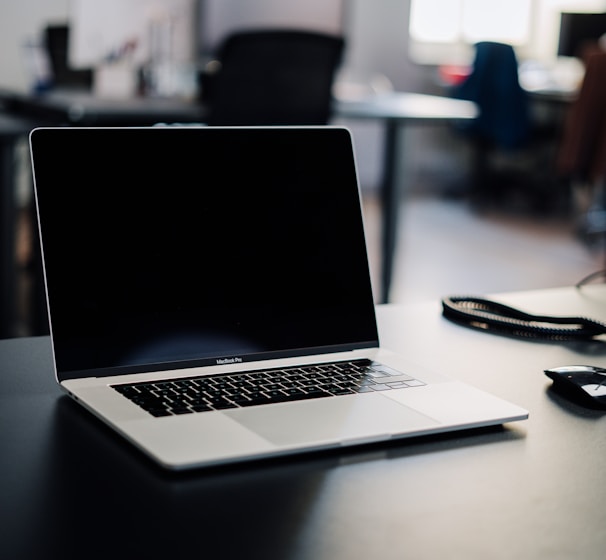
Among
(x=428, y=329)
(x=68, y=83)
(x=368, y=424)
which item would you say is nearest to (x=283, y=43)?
(x=68, y=83)

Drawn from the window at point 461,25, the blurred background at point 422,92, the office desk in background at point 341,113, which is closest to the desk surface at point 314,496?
the blurred background at point 422,92

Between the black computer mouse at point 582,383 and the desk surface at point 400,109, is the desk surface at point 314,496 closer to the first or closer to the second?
the black computer mouse at point 582,383

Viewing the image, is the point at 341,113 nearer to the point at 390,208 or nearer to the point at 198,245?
the point at 390,208

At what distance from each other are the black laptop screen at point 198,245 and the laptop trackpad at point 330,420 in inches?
4.9

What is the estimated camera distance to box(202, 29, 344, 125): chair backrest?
277 centimetres

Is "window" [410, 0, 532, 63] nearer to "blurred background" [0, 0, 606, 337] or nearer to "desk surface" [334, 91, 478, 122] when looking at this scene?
"blurred background" [0, 0, 606, 337]

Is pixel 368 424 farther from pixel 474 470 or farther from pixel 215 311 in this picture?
pixel 215 311

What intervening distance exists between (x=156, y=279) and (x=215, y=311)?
0.06 m

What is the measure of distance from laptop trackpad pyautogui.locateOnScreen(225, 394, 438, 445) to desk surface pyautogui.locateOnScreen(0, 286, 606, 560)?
0.05 feet

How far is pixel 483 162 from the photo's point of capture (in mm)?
6352

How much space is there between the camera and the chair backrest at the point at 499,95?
546cm

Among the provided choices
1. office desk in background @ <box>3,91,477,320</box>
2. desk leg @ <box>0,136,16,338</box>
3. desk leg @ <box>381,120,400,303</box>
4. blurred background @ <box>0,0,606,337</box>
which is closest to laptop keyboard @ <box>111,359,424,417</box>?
blurred background @ <box>0,0,606,337</box>

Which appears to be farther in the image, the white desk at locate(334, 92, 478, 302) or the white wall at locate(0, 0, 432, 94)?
the white wall at locate(0, 0, 432, 94)

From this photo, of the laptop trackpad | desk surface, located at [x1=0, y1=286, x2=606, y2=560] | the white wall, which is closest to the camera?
desk surface, located at [x1=0, y1=286, x2=606, y2=560]
